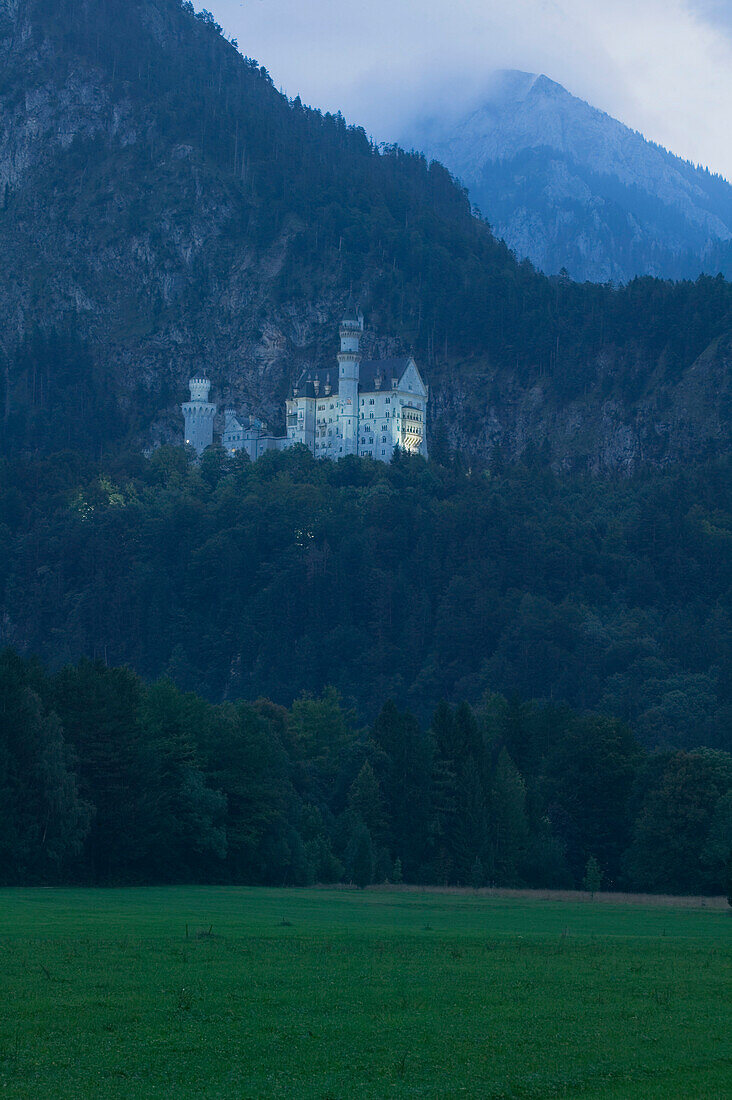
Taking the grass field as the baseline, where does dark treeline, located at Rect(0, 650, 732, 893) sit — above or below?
above

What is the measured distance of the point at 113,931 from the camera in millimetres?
37875

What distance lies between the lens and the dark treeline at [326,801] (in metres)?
63.9

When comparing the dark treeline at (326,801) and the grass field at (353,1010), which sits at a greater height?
the dark treeline at (326,801)

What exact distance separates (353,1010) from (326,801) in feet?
223

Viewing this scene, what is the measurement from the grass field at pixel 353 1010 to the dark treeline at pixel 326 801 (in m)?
22.5

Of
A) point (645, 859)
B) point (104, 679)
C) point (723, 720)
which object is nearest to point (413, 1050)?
point (104, 679)

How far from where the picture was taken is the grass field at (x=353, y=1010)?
22.8 m

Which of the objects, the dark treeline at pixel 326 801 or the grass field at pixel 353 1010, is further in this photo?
the dark treeline at pixel 326 801

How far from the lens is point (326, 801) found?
94.9 metres

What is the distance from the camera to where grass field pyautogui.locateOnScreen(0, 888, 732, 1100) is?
74.9 feet

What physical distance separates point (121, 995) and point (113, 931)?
10.1 m

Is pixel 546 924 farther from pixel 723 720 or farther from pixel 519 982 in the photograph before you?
pixel 723 720

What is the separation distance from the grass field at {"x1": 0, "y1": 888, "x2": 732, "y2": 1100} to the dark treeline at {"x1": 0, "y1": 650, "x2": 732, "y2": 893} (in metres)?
22.5

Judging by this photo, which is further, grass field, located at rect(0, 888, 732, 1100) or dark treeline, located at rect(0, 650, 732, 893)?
dark treeline, located at rect(0, 650, 732, 893)
